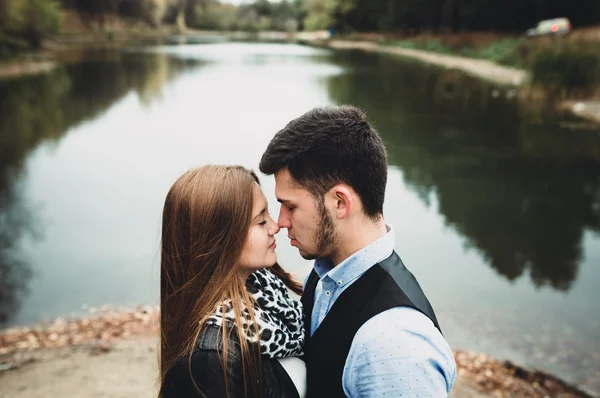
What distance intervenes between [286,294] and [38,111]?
1895 centimetres

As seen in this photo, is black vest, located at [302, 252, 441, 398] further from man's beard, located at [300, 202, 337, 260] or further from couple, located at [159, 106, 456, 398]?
man's beard, located at [300, 202, 337, 260]

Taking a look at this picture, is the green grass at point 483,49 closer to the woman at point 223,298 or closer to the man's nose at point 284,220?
the man's nose at point 284,220

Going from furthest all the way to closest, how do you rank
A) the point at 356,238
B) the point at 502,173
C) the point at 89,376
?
the point at 502,173
the point at 89,376
the point at 356,238

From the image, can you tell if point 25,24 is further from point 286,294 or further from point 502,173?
point 286,294

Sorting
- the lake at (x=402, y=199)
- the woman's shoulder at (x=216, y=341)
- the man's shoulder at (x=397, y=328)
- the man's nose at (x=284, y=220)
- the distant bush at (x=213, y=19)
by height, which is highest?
the distant bush at (x=213, y=19)

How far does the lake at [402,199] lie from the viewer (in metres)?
6.29

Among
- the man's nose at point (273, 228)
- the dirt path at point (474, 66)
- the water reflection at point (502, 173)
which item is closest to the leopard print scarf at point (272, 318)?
the man's nose at point (273, 228)

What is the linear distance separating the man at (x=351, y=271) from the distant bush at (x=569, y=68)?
20.4m

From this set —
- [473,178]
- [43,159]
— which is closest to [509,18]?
[473,178]

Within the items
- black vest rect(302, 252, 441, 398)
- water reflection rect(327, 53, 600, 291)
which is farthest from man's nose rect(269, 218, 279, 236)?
water reflection rect(327, 53, 600, 291)

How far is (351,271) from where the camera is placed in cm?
180

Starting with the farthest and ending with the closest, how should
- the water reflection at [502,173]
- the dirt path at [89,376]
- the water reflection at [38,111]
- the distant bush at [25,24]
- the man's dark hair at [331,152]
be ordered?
the distant bush at [25,24] < the water reflection at [502,173] < the water reflection at [38,111] < the dirt path at [89,376] < the man's dark hair at [331,152]

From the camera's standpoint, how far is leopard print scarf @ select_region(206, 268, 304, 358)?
5.68 ft

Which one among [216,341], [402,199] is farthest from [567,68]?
[216,341]
